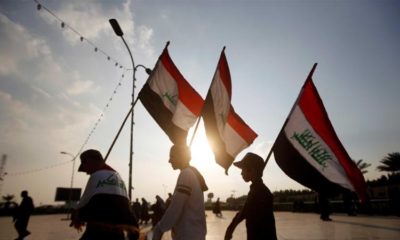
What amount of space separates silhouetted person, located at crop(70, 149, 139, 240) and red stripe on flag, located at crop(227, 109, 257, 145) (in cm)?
466

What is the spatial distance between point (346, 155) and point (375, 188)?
34.6 meters

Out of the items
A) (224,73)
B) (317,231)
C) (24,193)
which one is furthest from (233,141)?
(24,193)

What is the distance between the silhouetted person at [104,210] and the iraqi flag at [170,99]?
3.99m

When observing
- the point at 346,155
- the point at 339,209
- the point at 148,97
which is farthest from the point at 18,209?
the point at 339,209

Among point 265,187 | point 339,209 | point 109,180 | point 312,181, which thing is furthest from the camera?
point 339,209

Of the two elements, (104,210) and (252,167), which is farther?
(252,167)

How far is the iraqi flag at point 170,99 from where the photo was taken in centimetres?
734

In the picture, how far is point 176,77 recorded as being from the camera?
26.2 ft

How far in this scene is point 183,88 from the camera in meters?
7.98

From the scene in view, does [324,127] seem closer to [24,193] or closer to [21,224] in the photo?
[24,193]

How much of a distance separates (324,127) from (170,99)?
12.9 ft

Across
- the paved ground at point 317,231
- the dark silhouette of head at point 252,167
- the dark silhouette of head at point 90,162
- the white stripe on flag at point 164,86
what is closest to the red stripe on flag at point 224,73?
the white stripe on flag at point 164,86

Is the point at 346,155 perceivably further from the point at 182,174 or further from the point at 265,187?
the point at 182,174

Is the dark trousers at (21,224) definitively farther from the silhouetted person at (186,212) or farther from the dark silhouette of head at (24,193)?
the silhouetted person at (186,212)
